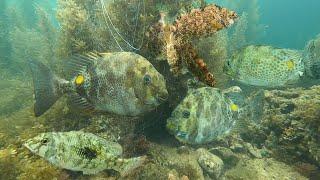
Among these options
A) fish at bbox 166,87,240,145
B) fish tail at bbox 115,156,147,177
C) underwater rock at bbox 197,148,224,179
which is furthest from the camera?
underwater rock at bbox 197,148,224,179

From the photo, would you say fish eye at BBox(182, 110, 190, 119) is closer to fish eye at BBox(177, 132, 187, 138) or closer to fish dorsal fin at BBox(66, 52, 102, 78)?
fish eye at BBox(177, 132, 187, 138)

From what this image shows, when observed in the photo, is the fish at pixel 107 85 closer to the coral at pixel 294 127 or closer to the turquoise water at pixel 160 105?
the turquoise water at pixel 160 105

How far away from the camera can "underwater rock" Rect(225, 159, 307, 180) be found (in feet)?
20.0

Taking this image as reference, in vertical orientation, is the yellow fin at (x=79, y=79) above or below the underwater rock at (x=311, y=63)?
below

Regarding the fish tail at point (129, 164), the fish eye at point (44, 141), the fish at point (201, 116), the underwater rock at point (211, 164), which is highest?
the fish at point (201, 116)

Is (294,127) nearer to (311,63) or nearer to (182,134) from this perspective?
(311,63)

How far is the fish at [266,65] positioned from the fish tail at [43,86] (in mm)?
2392

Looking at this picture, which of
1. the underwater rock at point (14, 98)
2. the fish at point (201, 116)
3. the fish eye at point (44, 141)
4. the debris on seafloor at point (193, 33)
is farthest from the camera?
the underwater rock at point (14, 98)

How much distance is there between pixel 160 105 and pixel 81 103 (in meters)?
2.04

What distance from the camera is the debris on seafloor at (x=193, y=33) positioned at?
150 inches

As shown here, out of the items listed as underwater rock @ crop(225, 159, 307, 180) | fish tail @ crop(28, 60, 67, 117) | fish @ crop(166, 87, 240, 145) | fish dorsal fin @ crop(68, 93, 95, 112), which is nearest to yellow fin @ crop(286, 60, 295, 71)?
fish @ crop(166, 87, 240, 145)

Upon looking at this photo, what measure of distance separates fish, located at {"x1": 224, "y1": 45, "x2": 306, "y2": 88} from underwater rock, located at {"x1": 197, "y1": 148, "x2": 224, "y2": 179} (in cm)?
197

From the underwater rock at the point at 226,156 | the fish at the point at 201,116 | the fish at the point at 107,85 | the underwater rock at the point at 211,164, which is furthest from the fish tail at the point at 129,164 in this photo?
the underwater rock at the point at 226,156

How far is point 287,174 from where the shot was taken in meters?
6.30
